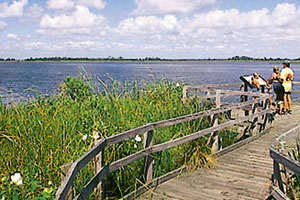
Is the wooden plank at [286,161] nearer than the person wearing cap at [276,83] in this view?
Yes

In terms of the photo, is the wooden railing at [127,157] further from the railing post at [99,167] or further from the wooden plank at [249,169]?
the wooden plank at [249,169]

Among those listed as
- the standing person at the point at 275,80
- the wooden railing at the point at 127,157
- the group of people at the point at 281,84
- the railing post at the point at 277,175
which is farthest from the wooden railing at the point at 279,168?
the standing person at the point at 275,80

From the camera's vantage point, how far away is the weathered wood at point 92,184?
3.62 metres

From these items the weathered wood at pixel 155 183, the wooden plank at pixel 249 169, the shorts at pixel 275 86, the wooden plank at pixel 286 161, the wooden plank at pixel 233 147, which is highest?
the shorts at pixel 275 86

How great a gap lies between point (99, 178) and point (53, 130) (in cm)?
98

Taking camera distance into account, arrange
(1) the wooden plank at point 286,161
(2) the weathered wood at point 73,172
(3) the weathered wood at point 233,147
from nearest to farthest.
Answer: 1. (2) the weathered wood at point 73,172
2. (1) the wooden plank at point 286,161
3. (3) the weathered wood at point 233,147

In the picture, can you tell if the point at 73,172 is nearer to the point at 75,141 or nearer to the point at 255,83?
the point at 75,141

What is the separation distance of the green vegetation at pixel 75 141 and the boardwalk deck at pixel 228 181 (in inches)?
13.0

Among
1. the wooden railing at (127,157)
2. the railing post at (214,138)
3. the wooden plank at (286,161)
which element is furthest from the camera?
the railing post at (214,138)

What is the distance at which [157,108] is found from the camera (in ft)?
22.5

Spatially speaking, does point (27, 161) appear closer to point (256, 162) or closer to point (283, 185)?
point (283, 185)

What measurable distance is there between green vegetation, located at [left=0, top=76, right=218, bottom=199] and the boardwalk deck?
330 mm

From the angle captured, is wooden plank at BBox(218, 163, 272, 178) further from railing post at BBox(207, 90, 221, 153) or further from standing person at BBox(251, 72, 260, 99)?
standing person at BBox(251, 72, 260, 99)

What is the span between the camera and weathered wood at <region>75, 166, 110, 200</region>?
3.62 m
